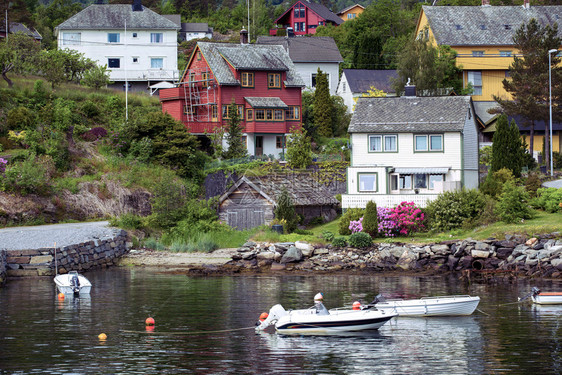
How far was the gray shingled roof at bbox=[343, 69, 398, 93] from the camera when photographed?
302 feet

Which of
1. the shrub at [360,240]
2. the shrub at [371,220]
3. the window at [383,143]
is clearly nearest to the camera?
the shrub at [360,240]

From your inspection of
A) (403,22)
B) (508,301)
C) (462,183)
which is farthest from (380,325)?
(403,22)

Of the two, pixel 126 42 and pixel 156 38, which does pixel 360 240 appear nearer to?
pixel 126 42

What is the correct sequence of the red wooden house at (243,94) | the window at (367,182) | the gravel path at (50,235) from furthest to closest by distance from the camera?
the red wooden house at (243,94), the window at (367,182), the gravel path at (50,235)

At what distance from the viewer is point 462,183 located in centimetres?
5541

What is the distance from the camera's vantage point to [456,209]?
49156 millimetres

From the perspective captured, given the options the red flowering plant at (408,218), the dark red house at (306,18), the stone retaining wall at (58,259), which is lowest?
the stone retaining wall at (58,259)

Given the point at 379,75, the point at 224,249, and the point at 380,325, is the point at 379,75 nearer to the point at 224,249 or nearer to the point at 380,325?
the point at 224,249

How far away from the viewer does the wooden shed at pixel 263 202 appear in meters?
55.9

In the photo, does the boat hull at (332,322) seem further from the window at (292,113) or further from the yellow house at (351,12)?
the yellow house at (351,12)

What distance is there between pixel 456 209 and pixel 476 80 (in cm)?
3651

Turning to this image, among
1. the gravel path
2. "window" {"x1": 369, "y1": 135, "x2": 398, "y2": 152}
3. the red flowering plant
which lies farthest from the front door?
the red flowering plant

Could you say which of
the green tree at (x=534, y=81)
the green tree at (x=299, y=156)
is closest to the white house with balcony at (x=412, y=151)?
the green tree at (x=299, y=156)

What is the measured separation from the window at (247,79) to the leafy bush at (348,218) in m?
26.6
